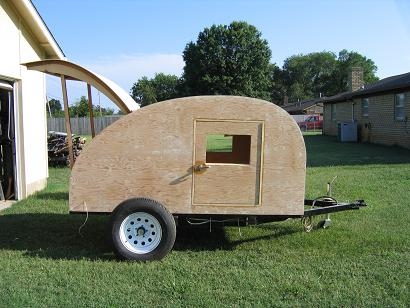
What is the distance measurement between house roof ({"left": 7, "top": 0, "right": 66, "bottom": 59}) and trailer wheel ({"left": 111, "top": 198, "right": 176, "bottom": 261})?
602cm

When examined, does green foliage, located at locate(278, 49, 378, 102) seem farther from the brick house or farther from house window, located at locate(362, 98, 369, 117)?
house window, located at locate(362, 98, 369, 117)

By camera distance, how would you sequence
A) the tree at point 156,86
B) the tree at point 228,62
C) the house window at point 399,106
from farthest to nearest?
the tree at point 156,86 → the tree at point 228,62 → the house window at point 399,106

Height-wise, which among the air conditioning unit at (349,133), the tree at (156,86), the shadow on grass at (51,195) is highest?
the tree at (156,86)

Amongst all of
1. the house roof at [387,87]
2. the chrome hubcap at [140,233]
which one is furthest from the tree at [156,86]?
the chrome hubcap at [140,233]

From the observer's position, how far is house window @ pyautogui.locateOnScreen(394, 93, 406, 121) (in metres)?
23.4

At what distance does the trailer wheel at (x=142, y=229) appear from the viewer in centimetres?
567

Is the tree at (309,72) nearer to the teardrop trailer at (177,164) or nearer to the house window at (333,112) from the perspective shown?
the house window at (333,112)

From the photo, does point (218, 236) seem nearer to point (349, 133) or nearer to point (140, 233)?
point (140, 233)

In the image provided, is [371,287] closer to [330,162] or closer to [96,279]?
[96,279]

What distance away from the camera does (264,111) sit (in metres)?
5.86

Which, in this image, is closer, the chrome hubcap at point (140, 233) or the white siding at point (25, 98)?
the chrome hubcap at point (140, 233)

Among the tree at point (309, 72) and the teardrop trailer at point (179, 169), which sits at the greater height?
the tree at point (309, 72)

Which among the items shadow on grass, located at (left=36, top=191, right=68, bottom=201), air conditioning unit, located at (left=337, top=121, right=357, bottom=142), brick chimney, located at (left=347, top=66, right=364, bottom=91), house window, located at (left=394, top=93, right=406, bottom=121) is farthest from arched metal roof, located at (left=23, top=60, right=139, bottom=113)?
brick chimney, located at (left=347, top=66, right=364, bottom=91)

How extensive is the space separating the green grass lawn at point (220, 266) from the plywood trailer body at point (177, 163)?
0.56 metres
